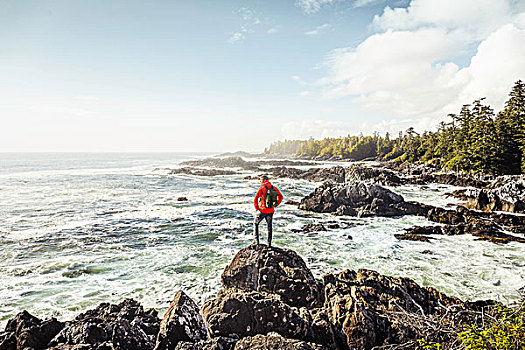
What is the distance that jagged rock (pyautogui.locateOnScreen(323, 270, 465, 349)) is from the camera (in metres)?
5.87

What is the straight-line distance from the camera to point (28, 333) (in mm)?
6016

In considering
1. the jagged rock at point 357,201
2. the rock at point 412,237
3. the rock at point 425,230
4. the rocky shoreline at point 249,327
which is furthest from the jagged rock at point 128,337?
the jagged rock at point 357,201

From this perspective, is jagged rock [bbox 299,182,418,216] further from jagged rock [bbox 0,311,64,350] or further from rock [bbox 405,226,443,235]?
jagged rock [bbox 0,311,64,350]

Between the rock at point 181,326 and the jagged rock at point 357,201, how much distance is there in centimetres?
1978

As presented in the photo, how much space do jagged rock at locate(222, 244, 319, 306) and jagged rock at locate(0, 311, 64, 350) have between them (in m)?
4.84

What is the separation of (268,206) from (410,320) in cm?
569

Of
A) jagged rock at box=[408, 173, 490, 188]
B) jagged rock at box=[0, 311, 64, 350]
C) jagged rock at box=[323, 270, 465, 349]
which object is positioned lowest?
jagged rock at box=[0, 311, 64, 350]

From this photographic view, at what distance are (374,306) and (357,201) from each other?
1876 cm

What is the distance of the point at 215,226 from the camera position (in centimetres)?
2009

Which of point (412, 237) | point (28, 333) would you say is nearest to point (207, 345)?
point (28, 333)

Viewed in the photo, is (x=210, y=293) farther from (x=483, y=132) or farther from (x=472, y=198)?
(x=483, y=132)

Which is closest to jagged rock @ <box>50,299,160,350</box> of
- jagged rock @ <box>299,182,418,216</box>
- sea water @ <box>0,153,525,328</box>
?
sea water @ <box>0,153,525,328</box>

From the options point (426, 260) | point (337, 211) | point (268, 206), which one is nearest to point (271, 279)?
point (268, 206)

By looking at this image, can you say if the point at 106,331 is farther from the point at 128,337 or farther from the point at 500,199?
the point at 500,199
